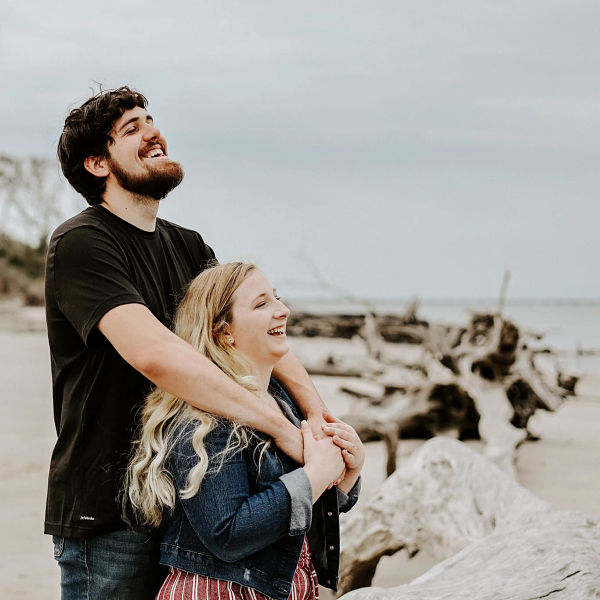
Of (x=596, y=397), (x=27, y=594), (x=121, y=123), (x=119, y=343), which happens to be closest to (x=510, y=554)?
(x=119, y=343)

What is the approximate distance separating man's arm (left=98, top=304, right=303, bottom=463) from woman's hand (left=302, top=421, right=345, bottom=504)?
0.70 feet

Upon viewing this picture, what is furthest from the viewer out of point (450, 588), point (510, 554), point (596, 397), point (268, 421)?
point (596, 397)

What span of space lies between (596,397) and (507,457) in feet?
25.4

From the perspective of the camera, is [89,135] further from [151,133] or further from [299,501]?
[299,501]

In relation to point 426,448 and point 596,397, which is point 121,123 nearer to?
point 426,448

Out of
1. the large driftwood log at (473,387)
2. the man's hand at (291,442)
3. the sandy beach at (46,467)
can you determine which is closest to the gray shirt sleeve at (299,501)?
the man's hand at (291,442)

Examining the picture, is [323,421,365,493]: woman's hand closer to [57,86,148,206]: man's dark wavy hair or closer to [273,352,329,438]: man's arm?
[273,352,329,438]: man's arm

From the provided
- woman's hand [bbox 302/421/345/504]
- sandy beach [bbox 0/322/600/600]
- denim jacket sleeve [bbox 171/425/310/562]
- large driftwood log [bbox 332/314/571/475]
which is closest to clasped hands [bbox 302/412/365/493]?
woman's hand [bbox 302/421/345/504]

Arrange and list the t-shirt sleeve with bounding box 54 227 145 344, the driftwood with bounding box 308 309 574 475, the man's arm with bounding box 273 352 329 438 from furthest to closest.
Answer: the driftwood with bounding box 308 309 574 475, the man's arm with bounding box 273 352 329 438, the t-shirt sleeve with bounding box 54 227 145 344

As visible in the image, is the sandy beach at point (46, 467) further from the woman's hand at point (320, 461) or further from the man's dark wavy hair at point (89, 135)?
the man's dark wavy hair at point (89, 135)

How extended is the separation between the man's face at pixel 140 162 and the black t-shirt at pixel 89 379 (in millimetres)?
164

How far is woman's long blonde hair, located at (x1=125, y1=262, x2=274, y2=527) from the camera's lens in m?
2.37

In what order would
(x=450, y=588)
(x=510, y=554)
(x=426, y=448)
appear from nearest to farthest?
1. (x=450, y=588)
2. (x=510, y=554)
3. (x=426, y=448)

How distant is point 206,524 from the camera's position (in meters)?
2.29
